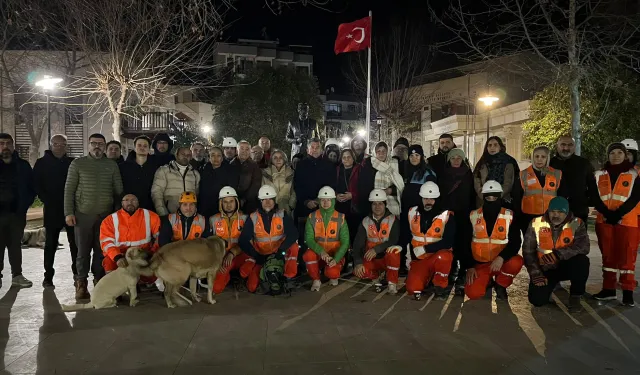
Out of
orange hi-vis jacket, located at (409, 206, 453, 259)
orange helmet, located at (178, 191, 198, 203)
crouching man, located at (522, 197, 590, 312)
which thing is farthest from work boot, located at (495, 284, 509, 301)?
orange helmet, located at (178, 191, 198, 203)

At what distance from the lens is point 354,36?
17125 millimetres

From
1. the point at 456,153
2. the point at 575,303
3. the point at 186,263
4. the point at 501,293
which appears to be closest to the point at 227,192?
the point at 186,263

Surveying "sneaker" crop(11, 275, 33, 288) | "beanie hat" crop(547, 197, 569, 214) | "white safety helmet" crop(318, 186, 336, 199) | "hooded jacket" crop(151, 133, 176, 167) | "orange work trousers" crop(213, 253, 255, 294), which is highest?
"hooded jacket" crop(151, 133, 176, 167)

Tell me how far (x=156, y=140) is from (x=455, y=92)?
2760 cm

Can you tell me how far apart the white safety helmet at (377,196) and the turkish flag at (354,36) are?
1132cm

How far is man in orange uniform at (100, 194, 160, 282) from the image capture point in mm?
5816

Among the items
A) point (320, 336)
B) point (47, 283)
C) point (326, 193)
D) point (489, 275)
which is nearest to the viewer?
point (320, 336)

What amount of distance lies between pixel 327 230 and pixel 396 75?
24.5 m

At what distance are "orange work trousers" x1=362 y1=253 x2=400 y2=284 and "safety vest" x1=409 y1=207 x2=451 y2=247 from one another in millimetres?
332

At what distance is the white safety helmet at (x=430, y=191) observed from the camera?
6180 mm

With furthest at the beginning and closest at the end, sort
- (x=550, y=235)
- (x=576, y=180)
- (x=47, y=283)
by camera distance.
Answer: (x=47, y=283)
(x=576, y=180)
(x=550, y=235)

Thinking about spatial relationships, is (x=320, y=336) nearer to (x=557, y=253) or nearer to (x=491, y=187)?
(x=491, y=187)

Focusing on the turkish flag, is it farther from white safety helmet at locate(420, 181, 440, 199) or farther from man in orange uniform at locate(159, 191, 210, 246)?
man in orange uniform at locate(159, 191, 210, 246)

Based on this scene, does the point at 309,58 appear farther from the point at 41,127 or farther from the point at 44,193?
the point at 44,193
